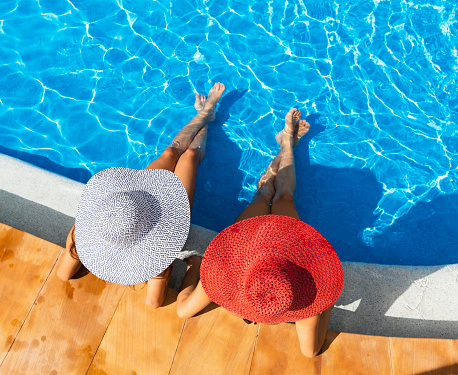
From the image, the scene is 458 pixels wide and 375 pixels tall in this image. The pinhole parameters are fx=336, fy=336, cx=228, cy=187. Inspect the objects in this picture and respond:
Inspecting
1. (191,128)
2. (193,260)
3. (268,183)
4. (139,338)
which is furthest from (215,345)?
(191,128)

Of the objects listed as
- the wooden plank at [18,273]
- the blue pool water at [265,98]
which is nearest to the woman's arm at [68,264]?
the wooden plank at [18,273]

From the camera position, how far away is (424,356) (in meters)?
3.21

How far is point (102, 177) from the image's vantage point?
3002 millimetres

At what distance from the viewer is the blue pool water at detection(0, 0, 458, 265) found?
4.54 m

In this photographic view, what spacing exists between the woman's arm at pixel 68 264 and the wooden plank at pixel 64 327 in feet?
0.39

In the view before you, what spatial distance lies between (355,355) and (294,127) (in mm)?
2810

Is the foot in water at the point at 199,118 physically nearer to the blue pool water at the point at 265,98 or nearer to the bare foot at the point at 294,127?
the blue pool water at the point at 265,98

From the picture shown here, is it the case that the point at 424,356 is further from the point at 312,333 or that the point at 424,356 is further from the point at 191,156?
the point at 191,156

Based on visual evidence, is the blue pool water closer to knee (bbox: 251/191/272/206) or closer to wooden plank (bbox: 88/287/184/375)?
knee (bbox: 251/191/272/206)

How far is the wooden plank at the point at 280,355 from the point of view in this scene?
10.5 feet

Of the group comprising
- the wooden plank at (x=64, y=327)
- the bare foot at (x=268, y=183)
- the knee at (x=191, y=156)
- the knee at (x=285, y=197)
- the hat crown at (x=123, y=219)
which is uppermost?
the hat crown at (x=123, y=219)

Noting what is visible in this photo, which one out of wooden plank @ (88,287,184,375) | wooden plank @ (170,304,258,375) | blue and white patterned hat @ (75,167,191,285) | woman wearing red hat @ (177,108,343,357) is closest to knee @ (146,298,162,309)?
wooden plank @ (88,287,184,375)

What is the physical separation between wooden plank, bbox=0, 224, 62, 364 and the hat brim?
2.09 meters

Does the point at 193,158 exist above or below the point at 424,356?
above
